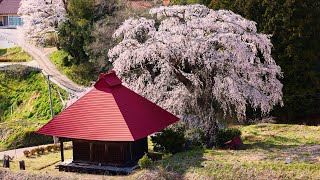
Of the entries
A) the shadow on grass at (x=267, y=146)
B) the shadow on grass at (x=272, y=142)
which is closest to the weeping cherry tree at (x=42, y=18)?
the shadow on grass at (x=272, y=142)

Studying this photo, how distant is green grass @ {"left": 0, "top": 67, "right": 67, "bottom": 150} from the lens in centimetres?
3481

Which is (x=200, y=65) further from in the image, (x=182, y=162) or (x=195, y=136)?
(x=182, y=162)

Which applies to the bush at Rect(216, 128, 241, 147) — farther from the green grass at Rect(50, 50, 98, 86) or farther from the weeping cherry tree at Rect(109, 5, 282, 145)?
the green grass at Rect(50, 50, 98, 86)

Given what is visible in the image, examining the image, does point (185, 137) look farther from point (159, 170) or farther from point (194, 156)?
point (159, 170)

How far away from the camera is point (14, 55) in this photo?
165ft

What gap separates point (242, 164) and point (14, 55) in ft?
118

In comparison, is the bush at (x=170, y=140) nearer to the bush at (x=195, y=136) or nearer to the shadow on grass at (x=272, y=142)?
the bush at (x=195, y=136)

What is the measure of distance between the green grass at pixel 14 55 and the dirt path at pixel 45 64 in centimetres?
48

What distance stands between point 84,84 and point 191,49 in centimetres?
2035

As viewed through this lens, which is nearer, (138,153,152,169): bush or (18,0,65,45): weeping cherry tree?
(138,153,152,169): bush

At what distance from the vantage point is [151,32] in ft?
80.1

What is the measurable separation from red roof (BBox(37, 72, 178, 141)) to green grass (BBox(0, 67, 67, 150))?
1156 centimetres

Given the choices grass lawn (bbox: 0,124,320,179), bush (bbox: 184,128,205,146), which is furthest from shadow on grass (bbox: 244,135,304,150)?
bush (bbox: 184,128,205,146)

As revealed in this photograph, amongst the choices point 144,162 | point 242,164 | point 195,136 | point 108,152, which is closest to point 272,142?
point 195,136
